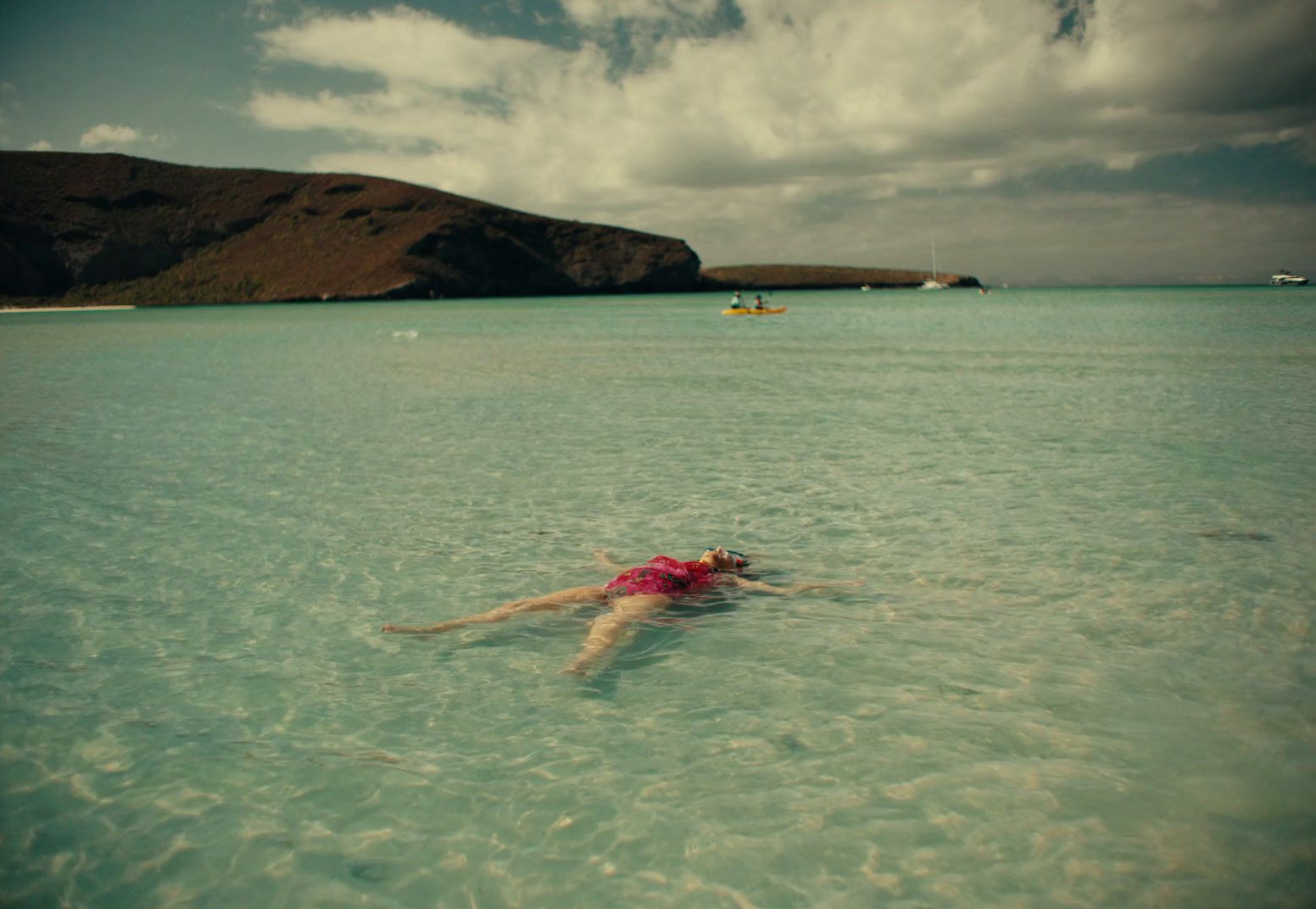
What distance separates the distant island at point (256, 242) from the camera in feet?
436

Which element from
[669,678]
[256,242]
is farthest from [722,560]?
[256,242]

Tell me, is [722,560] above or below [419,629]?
above

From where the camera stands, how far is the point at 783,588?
27.8ft

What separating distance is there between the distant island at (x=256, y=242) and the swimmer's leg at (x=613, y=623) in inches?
5614

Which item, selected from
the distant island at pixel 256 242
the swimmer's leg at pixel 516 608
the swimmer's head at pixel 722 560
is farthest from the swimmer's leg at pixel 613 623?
the distant island at pixel 256 242

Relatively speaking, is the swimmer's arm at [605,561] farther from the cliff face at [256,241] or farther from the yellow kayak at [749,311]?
the cliff face at [256,241]

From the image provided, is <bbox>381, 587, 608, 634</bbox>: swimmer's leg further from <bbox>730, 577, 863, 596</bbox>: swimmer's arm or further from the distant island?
the distant island

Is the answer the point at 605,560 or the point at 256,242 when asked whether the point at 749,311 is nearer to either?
the point at 605,560

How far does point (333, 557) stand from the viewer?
9672 mm

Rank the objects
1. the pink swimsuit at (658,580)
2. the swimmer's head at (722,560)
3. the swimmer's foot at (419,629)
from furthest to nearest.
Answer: the swimmer's head at (722,560) < the pink swimsuit at (658,580) < the swimmer's foot at (419,629)

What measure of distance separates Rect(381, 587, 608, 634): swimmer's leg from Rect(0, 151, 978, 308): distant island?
142069 millimetres

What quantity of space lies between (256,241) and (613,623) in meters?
172

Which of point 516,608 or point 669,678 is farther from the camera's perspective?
point 516,608

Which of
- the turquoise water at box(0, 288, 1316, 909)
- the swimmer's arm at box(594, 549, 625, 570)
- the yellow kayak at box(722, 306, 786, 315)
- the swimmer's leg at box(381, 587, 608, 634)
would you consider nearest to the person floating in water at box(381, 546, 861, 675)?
the swimmer's leg at box(381, 587, 608, 634)
